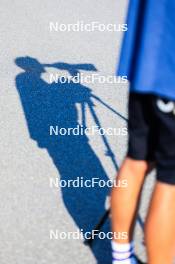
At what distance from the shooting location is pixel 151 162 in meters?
2.22

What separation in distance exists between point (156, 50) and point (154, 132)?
14.3 inches

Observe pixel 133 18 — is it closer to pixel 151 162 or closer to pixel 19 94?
pixel 151 162

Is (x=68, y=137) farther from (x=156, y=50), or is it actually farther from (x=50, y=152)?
(x=156, y=50)

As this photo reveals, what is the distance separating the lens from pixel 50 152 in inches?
149

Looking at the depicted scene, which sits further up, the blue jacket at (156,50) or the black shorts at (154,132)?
the blue jacket at (156,50)

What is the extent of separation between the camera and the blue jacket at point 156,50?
1.86 meters

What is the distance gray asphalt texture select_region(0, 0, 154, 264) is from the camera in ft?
9.11
